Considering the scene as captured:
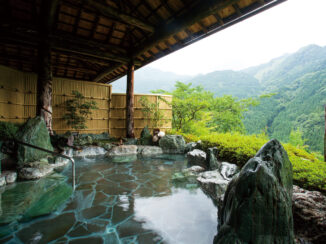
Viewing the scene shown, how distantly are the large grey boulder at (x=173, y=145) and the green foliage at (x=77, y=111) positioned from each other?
13.4 ft

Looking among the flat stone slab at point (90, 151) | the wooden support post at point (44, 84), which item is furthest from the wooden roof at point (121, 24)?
the flat stone slab at point (90, 151)

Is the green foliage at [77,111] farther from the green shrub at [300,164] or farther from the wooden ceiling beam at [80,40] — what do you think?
the green shrub at [300,164]

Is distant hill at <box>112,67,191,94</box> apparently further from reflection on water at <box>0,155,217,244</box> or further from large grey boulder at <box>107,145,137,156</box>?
reflection on water at <box>0,155,217,244</box>

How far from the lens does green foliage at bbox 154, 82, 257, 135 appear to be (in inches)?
437

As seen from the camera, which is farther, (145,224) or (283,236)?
(145,224)

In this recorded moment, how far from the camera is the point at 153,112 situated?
32.2 ft

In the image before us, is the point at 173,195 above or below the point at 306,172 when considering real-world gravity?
below

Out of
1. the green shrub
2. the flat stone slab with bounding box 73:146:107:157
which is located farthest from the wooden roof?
the flat stone slab with bounding box 73:146:107:157

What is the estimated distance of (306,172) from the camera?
2889 mm

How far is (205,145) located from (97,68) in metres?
8.42

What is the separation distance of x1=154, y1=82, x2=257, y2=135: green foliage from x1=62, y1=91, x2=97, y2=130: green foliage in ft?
16.3

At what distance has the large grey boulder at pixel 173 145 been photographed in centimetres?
754

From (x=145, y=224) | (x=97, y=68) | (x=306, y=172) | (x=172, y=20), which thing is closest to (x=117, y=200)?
(x=145, y=224)

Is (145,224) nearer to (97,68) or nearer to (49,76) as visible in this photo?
(49,76)
